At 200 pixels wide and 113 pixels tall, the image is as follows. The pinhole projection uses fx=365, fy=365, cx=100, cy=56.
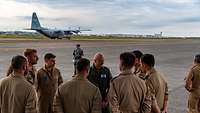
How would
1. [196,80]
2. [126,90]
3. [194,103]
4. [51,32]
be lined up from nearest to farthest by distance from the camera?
Answer: [126,90], [196,80], [194,103], [51,32]

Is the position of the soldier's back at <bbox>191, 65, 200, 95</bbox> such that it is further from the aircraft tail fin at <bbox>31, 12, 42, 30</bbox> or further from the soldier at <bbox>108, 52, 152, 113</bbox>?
the aircraft tail fin at <bbox>31, 12, 42, 30</bbox>

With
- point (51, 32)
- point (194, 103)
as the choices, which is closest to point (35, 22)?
point (51, 32)

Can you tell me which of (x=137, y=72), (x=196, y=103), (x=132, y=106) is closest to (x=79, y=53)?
(x=196, y=103)

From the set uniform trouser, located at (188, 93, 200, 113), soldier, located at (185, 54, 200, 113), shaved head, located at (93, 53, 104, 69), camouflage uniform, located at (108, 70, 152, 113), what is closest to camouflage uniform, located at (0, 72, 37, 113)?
camouflage uniform, located at (108, 70, 152, 113)

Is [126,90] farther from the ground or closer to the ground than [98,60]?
closer to the ground

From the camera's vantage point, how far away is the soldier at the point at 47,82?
6.96m

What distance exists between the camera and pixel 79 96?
4527mm

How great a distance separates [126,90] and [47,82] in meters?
2.69

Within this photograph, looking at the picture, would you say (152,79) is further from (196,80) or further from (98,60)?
(196,80)

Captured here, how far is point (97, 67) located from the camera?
21.7 feet

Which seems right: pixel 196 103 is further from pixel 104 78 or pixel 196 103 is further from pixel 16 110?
pixel 16 110

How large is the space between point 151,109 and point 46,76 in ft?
8.39

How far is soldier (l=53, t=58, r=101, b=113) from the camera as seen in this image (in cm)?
453

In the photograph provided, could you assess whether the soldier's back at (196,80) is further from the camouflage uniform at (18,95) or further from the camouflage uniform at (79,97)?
the camouflage uniform at (18,95)
